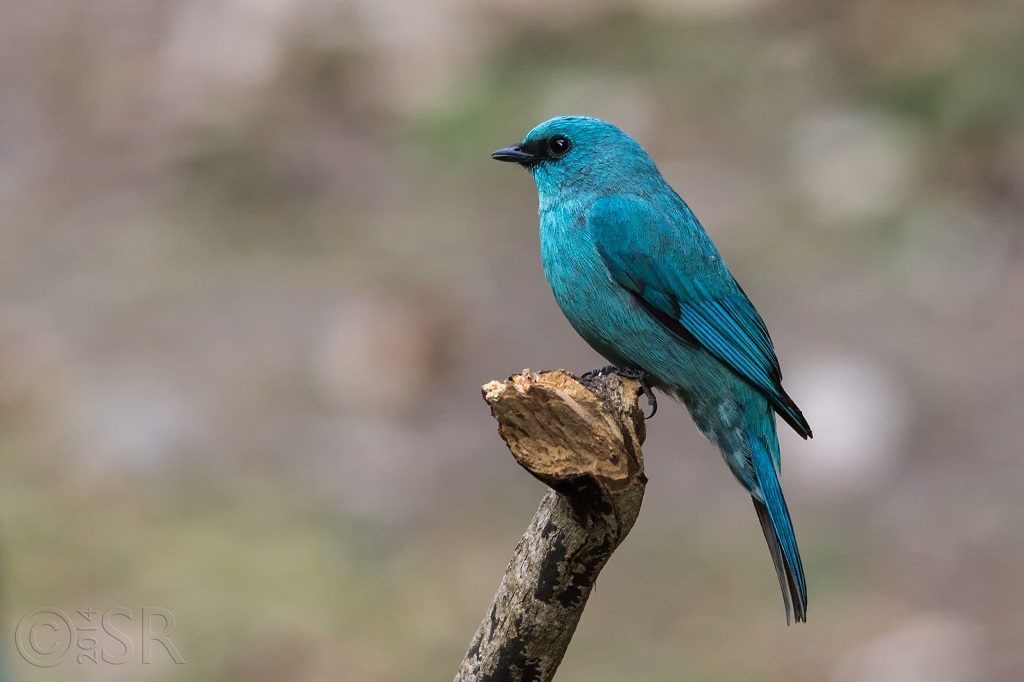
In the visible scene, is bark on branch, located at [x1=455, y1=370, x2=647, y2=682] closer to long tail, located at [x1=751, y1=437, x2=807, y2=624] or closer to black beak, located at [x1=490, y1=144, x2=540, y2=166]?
long tail, located at [x1=751, y1=437, x2=807, y2=624]

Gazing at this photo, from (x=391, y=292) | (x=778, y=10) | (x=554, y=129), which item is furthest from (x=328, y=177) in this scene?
(x=554, y=129)

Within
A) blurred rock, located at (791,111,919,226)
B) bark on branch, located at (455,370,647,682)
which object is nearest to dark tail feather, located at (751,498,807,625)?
bark on branch, located at (455,370,647,682)

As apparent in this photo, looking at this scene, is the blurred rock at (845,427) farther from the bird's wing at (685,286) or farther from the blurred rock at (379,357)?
the bird's wing at (685,286)

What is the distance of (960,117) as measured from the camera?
41.0 feet

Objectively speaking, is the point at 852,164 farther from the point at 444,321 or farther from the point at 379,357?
the point at 379,357

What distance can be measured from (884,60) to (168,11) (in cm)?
749

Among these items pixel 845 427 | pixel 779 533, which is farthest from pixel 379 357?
pixel 779 533

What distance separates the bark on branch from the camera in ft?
13.1

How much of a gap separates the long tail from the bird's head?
123 cm

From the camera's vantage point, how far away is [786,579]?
5.28 metres

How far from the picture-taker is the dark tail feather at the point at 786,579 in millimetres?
5086

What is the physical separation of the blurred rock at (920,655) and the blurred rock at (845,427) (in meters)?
1.51

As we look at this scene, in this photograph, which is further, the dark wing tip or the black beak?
the black beak

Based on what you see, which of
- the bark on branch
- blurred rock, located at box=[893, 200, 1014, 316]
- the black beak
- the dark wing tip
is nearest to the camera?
the bark on branch
